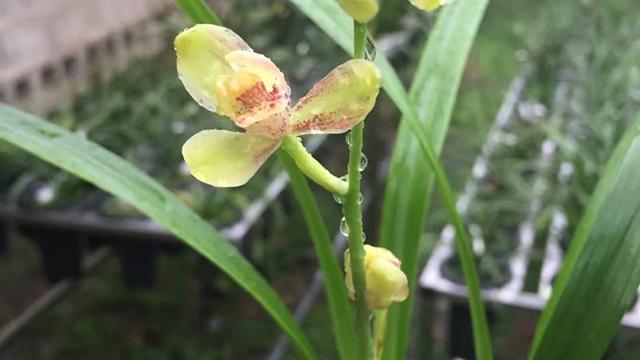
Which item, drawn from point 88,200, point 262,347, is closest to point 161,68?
point 88,200

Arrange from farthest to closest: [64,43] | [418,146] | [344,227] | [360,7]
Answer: [64,43] → [418,146] → [344,227] → [360,7]

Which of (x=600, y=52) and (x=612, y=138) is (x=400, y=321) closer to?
(x=612, y=138)

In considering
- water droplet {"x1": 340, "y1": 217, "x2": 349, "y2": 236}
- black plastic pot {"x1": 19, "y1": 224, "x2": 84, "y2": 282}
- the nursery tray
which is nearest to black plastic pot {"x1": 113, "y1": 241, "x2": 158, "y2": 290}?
black plastic pot {"x1": 19, "y1": 224, "x2": 84, "y2": 282}

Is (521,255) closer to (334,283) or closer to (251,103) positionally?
(334,283)

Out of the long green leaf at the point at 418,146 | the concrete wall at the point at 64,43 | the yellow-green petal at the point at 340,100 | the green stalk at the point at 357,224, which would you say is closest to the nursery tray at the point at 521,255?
the long green leaf at the point at 418,146

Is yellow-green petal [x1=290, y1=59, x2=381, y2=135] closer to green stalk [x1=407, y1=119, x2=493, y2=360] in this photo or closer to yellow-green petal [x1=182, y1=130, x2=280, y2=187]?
yellow-green petal [x1=182, y1=130, x2=280, y2=187]

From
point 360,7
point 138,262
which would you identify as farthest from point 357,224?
point 138,262
